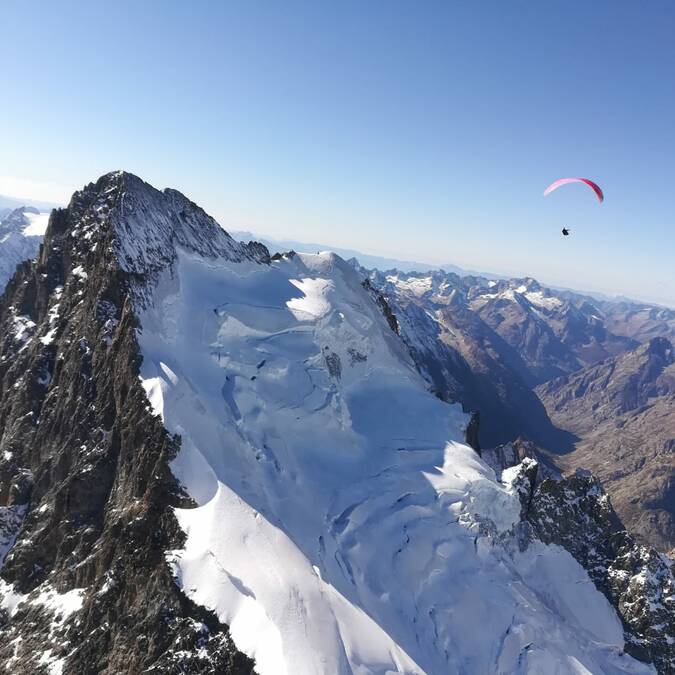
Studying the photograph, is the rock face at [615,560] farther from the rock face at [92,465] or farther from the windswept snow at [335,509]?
the rock face at [92,465]

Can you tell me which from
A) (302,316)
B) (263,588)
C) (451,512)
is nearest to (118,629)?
(263,588)

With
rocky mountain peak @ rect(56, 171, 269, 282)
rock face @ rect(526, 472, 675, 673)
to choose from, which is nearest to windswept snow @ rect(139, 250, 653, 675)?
rock face @ rect(526, 472, 675, 673)

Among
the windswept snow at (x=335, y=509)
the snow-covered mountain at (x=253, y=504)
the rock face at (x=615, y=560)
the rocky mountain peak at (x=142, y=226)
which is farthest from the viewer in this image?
the rocky mountain peak at (x=142, y=226)

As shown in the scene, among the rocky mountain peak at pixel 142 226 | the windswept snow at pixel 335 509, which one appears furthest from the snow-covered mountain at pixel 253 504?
the rocky mountain peak at pixel 142 226

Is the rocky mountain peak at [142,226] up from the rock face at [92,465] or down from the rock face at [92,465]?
up

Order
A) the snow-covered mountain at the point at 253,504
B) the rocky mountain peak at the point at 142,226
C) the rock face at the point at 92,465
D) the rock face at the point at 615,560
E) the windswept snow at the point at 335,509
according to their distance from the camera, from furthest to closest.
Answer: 1. the rocky mountain peak at the point at 142,226
2. the rock face at the point at 615,560
3. the windswept snow at the point at 335,509
4. the snow-covered mountain at the point at 253,504
5. the rock face at the point at 92,465

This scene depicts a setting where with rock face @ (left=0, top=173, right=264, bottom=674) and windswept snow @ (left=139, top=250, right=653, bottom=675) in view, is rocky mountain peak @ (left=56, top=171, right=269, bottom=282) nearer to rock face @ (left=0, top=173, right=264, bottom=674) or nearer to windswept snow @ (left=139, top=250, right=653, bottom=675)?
rock face @ (left=0, top=173, right=264, bottom=674)
